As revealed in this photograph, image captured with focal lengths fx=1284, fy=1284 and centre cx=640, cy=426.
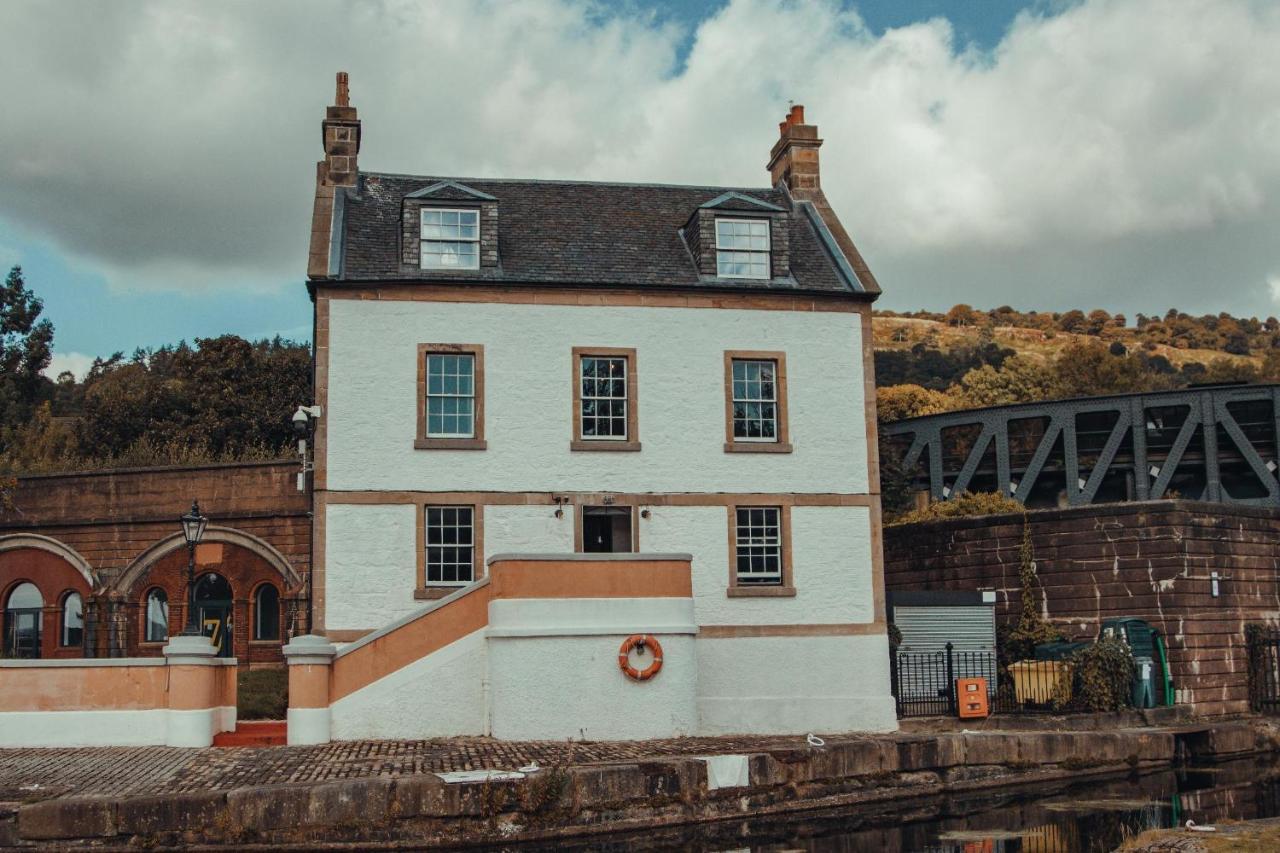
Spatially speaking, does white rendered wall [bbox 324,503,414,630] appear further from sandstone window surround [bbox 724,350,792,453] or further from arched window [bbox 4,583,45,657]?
arched window [bbox 4,583,45,657]

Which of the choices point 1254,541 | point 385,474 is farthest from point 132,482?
point 1254,541

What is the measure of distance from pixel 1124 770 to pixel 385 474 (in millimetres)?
12488

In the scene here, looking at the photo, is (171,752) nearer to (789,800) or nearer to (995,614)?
(789,800)

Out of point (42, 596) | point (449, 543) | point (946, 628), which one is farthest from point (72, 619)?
point (946, 628)

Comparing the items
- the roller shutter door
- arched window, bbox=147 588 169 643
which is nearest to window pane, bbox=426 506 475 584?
the roller shutter door

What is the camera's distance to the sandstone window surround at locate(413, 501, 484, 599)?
2055 centimetres

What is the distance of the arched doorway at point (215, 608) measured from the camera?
28.8 meters

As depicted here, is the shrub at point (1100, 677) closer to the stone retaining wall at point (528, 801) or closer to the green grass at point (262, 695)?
the stone retaining wall at point (528, 801)

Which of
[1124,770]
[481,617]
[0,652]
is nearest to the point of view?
[481,617]

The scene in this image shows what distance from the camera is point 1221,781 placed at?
61.9 ft

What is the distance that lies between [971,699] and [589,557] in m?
7.34

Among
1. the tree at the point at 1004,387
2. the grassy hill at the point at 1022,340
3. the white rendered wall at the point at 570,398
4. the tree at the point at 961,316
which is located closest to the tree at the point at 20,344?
the white rendered wall at the point at 570,398

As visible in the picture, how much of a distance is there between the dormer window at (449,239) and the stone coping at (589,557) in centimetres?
601

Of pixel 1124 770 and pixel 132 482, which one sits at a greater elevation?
pixel 132 482
